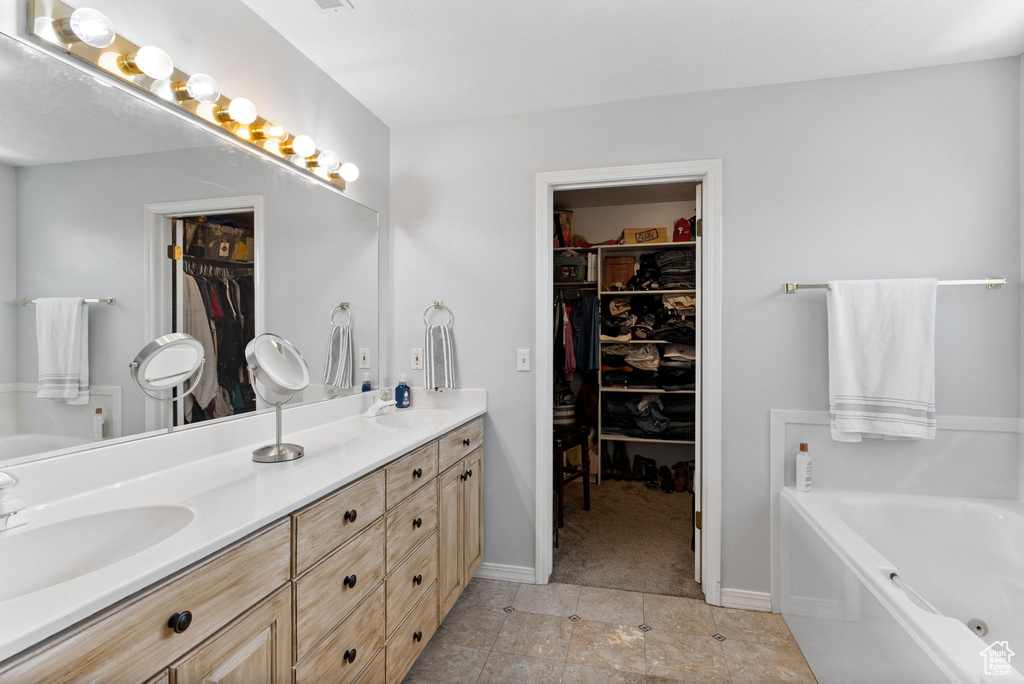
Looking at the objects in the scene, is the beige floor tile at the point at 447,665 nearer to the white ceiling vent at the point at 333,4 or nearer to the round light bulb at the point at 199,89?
the round light bulb at the point at 199,89

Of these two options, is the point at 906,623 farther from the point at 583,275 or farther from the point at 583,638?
the point at 583,275

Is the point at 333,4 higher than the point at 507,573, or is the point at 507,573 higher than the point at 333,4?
the point at 333,4

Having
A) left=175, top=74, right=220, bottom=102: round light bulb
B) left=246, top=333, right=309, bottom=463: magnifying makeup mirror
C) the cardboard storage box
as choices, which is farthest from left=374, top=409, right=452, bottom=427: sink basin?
the cardboard storage box

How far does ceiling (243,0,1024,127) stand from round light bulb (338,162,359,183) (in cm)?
38

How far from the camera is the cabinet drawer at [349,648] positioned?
116 centimetres

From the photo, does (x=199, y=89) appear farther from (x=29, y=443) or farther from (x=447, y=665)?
(x=447, y=665)

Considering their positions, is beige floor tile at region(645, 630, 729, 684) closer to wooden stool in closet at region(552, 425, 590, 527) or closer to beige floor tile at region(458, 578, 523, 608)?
beige floor tile at region(458, 578, 523, 608)

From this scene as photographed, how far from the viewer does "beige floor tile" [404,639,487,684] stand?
1734mm

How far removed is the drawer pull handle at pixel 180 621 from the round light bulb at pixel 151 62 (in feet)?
4.15

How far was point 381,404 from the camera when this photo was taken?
2.34m

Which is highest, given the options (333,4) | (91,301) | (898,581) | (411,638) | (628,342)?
(333,4)

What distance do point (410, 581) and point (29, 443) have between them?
108 cm

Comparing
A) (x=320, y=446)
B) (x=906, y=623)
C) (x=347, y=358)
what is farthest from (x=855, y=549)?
(x=347, y=358)

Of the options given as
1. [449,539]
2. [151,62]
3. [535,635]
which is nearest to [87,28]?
[151,62]
